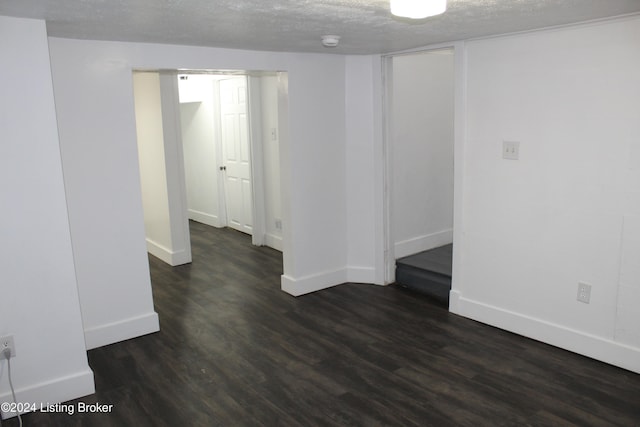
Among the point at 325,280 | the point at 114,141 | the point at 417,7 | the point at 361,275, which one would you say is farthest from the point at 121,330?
the point at 417,7

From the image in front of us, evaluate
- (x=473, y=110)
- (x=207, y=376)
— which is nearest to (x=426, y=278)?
(x=473, y=110)

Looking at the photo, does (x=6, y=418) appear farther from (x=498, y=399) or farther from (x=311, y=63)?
(x=311, y=63)

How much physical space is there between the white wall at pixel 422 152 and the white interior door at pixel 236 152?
2.00m

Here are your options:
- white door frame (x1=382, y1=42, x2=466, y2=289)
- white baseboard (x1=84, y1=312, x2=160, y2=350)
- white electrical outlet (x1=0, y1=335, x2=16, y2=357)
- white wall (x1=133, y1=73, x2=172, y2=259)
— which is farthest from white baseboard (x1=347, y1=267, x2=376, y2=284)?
white electrical outlet (x1=0, y1=335, x2=16, y2=357)

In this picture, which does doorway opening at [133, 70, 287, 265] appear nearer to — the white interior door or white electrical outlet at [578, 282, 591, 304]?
the white interior door

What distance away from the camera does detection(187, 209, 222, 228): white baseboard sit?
721cm

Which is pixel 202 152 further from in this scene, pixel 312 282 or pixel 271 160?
pixel 312 282

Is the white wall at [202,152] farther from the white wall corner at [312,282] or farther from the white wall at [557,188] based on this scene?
the white wall at [557,188]

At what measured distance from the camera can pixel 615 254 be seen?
3.09 meters

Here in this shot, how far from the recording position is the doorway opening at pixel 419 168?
4.64 meters

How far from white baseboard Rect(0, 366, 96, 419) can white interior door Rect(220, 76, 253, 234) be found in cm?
338

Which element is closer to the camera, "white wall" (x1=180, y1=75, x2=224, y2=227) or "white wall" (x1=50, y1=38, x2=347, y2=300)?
"white wall" (x1=50, y1=38, x2=347, y2=300)

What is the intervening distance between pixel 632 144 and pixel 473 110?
1.11m

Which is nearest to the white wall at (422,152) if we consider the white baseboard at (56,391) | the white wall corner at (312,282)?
the white wall corner at (312,282)
